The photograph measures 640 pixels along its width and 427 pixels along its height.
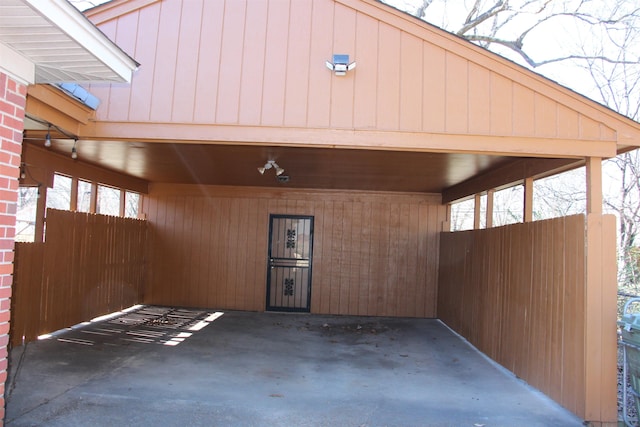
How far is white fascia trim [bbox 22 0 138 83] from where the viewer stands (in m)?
2.15

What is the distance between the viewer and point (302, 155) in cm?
555

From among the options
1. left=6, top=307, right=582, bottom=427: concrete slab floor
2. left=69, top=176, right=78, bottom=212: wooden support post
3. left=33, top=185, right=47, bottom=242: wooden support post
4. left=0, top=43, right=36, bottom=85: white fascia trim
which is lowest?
left=6, top=307, right=582, bottom=427: concrete slab floor

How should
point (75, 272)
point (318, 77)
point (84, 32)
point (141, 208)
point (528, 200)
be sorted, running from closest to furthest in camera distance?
point (84, 32)
point (318, 77)
point (528, 200)
point (75, 272)
point (141, 208)

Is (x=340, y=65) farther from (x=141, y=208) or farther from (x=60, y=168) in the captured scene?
(x=141, y=208)

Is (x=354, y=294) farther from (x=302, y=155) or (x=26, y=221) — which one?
(x=26, y=221)

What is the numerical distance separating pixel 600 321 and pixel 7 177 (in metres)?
4.04

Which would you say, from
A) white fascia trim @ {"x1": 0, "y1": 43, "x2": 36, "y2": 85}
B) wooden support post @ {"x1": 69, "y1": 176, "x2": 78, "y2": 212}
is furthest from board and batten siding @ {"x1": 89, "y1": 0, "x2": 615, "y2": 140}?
wooden support post @ {"x1": 69, "y1": 176, "x2": 78, "y2": 212}

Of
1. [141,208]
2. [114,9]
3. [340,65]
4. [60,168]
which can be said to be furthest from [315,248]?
[114,9]

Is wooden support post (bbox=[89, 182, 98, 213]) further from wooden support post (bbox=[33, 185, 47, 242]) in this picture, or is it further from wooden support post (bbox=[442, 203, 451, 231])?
wooden support post (bbox=[442, 203, 451, 231])

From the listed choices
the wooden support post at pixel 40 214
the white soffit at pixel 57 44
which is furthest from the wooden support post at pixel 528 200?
the wooden support post at pixel 40 214

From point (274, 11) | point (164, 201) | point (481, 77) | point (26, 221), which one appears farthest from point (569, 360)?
point (164, 201)

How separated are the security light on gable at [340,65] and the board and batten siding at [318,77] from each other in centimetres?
6

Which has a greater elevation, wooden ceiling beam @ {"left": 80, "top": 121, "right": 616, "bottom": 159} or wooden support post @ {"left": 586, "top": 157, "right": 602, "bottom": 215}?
wooden ceiling beam @ {"left": 80, "top": 121, "right": 616, "bottom": 159}

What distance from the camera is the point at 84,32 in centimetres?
242
